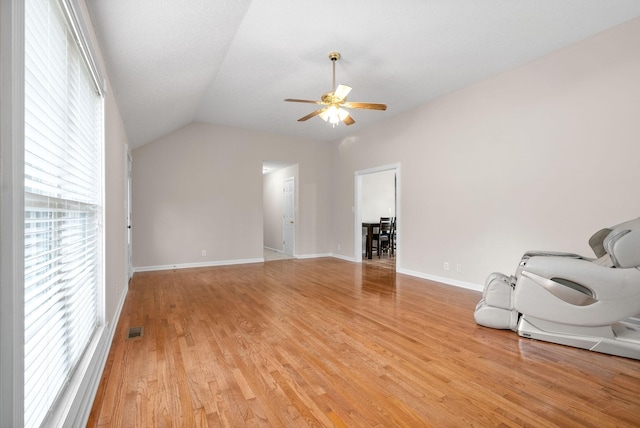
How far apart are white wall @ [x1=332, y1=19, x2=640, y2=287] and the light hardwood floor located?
1234 mm

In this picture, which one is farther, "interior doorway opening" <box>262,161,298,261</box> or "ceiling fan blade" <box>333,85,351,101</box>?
"interior doorway opening" <box>262,161,298,261</box>

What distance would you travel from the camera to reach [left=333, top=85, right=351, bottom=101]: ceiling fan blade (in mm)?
3370

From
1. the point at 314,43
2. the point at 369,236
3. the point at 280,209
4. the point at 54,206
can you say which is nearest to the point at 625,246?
the point at 314,43

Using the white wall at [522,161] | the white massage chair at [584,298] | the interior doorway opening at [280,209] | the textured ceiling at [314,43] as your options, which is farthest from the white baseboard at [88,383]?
the interior doorway opening at [280,209]

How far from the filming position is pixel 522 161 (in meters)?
3.90

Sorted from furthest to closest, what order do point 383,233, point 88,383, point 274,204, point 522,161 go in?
point 274,204, point 383,233, point 522,161, point 88,383

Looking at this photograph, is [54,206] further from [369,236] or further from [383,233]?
[383,233]

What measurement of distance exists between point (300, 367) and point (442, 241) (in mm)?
3438

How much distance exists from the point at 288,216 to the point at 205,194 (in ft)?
7.62

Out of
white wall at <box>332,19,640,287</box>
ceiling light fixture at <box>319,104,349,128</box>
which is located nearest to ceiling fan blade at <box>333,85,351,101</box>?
ceiling light fixture at <box>319,104,349,128</box>

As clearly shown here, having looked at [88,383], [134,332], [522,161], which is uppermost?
[522,161]

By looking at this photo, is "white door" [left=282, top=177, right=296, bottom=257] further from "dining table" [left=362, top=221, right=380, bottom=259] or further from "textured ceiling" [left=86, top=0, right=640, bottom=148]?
"textured ceiling" [left=86, top=0, right=640, bottom=148]

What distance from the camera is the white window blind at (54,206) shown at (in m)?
1.10

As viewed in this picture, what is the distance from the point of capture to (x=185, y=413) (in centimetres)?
171
